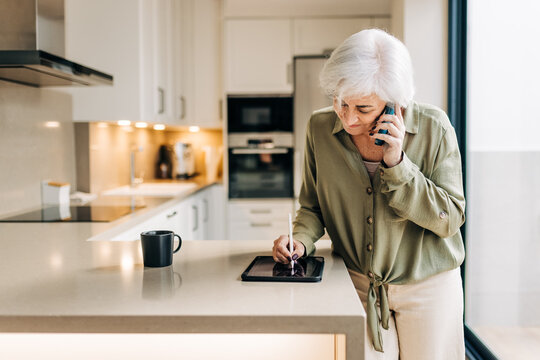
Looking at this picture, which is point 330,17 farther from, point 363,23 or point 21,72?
point 21,72

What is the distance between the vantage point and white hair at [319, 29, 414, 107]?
3.86ft

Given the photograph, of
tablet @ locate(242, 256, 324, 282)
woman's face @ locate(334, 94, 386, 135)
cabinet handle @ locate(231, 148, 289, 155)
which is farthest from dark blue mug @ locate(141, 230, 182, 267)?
cabinet handle @ locate(231, 148, 289, 155)

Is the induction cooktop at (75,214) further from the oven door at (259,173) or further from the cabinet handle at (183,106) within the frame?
the cabinet handle at (183,106)

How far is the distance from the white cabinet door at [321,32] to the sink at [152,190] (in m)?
1.40

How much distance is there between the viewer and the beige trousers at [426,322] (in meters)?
1.33

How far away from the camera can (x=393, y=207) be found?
1.25 m

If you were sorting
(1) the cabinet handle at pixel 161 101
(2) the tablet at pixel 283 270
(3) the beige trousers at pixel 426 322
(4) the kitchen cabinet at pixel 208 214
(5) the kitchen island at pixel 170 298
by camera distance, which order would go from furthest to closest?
(4) the kitchen cabinet at pixel 208 214
(1) the cabinet handle at pixel 161 101
(3) the beige trousers at pixel 426 322
(2) the tablet at pixel 283 270
(5) the kitchen island at pixel 170 298

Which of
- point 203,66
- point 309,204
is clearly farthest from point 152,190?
point 309,204

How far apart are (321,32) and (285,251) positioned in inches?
121

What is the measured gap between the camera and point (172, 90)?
151 inches

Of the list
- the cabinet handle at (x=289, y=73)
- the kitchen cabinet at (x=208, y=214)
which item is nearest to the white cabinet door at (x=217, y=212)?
the kitchen cabinet at (x=208, y=214)

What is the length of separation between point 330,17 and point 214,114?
1255 mm

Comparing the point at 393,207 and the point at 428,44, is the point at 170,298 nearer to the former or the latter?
the point at 393,207

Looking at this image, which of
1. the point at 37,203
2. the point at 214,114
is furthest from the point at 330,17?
the point at 37,203
